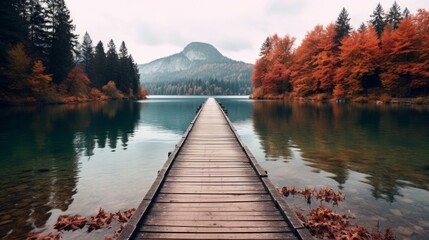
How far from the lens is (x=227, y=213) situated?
516cm

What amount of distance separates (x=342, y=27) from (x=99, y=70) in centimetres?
6828

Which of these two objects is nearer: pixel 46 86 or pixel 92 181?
pixel 92 181

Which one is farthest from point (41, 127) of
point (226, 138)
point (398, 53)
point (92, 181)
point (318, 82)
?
point (318, 82)

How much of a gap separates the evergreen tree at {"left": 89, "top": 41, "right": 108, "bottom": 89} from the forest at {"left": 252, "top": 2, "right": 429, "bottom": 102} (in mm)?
47611

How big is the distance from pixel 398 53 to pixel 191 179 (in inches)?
2016

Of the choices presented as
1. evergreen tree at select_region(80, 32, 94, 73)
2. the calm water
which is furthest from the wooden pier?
evergreen tree at select_region(80, 32, 94, 73)

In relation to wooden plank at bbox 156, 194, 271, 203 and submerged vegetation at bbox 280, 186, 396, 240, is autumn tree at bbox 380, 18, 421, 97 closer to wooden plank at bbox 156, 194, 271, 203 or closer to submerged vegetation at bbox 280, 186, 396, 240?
submerged vegetation at bbox 280, 186, 396, 240

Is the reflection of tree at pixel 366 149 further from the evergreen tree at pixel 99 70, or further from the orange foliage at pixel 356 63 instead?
the evergreen tree at pixel 99 70

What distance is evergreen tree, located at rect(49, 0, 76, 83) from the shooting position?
52000 mm

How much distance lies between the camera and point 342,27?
190 ft

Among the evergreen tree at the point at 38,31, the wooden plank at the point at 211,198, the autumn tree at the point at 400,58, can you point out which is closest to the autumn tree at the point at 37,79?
the evergreen tree at the point at 38,31

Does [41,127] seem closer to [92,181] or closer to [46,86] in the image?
[92,181]

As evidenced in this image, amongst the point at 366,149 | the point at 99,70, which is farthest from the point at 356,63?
the point at 99,70

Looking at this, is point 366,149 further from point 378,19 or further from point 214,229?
point 378,19
